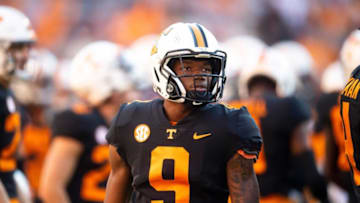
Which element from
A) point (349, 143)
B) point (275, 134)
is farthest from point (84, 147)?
point (349, 143)

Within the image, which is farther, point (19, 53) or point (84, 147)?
point (84, 147)

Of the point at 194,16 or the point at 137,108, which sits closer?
the point at 137,108

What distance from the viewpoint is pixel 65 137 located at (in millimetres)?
5734

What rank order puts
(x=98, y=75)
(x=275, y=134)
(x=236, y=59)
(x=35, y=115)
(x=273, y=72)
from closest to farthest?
(x=275, y=134) < (x=98, y=75) < (x=273, y=72) < (x=35, y=115) < (x=236, y=59)

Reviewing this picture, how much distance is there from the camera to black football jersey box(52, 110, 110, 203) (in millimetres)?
5750

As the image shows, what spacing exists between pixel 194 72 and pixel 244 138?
439 mm

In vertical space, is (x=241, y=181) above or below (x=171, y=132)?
below

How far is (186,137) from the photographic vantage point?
3865 mm

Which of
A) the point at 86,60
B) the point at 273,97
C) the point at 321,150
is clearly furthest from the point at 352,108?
the point at 321,150

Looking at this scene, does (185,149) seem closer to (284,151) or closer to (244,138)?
(244,138)

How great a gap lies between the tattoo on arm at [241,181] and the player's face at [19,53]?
7.87 ft

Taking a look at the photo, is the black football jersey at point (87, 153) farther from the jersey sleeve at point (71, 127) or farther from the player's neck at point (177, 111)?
the player's neck at point (177, 111)

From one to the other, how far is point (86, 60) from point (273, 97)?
1.57 m

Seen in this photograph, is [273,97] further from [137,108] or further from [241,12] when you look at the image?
[241,12]
